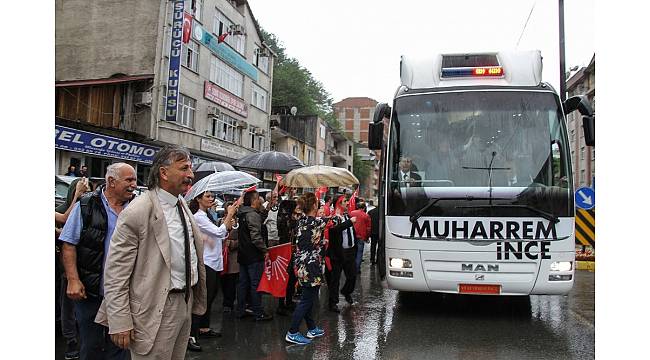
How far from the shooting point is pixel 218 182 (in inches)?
247

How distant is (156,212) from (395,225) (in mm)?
4145

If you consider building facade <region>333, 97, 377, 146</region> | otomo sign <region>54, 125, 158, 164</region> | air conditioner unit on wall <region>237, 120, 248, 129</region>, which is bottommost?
otomo sign <region>54, 125, 158, 164</region>

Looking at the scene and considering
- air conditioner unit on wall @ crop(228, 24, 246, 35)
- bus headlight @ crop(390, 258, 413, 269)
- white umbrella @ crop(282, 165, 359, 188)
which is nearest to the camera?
bus headlight @ crop(390, 258, 413, 269)

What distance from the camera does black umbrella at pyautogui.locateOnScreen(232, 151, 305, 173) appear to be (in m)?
10.4

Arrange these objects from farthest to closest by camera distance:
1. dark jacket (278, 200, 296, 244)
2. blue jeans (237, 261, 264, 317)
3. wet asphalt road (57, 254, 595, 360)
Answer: dark jacket (278, 200, 296, 244), blue jeans (237, 261, 264, 317), wet asphalt road (57, 254, 595, 360)

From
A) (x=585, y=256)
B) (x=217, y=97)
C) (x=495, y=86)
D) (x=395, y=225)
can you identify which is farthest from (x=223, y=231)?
(x=217, y=97)

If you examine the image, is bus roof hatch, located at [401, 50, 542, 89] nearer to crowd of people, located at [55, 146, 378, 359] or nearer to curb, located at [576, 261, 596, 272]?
crowd of people, located at [55, 146, 378, 359]

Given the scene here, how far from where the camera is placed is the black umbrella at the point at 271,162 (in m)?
10.4

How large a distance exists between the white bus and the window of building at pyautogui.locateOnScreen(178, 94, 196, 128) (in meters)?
20.9

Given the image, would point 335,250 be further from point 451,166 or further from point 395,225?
point 451,166

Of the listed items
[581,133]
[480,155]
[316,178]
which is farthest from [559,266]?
[581,133]

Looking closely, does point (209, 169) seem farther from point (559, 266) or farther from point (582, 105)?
point (582, 105)

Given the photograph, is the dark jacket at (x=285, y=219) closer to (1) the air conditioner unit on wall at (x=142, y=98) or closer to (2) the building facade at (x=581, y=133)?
(1) the air conditioner unit on wall at (x=142, y=98)

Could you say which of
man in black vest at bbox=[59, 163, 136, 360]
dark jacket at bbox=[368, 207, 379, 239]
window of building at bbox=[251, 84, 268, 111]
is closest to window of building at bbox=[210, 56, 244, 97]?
window of building at bbox=[251, 84, 268, 111]
